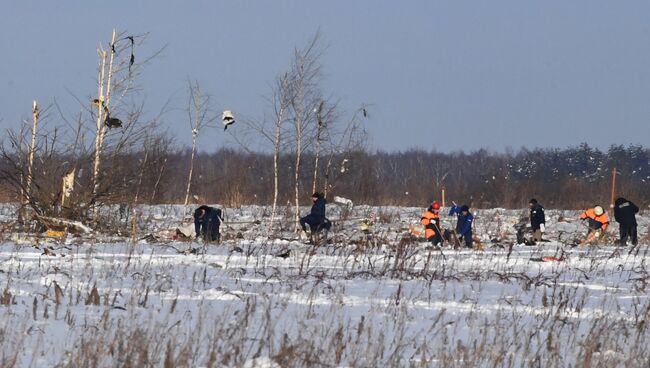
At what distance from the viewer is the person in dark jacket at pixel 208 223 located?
1964cm

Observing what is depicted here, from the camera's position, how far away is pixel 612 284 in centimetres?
1061

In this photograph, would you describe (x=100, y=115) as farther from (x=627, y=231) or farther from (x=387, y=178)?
(x=387, y=178)

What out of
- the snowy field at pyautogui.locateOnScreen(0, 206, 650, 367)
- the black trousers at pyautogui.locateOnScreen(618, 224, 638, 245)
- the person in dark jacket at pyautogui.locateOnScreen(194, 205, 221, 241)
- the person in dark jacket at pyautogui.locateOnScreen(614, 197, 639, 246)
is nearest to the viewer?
the snowy field at pyautogui.locateOnScreen(0, 206, 650, 367)

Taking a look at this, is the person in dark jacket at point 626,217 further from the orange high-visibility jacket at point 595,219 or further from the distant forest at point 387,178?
the distant forest at point 387,178

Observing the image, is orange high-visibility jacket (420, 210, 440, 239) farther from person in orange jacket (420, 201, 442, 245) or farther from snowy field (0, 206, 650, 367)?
snowy field (0, 206, 650, 367)

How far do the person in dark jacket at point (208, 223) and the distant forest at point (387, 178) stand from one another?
6.54 ft

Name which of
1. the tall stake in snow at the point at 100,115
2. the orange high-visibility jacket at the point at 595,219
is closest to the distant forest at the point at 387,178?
the tall stake in snow at the point at 100,115

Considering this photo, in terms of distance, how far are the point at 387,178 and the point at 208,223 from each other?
96.8 metres

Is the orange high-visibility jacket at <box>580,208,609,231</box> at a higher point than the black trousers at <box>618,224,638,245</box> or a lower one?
higher

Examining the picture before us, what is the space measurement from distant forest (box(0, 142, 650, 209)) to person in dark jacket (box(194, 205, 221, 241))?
78.4 inches

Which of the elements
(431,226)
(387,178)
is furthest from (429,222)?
(387,178)

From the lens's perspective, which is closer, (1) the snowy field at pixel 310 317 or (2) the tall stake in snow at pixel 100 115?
(1) the snowy field at pixel 310 317

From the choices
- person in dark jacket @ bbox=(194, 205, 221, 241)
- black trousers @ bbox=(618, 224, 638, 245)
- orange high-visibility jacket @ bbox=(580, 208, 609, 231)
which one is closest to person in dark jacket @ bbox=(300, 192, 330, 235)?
person in dark jacket @ bbox=(194, 205, 221, 241)

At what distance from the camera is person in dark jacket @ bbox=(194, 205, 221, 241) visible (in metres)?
19.6
